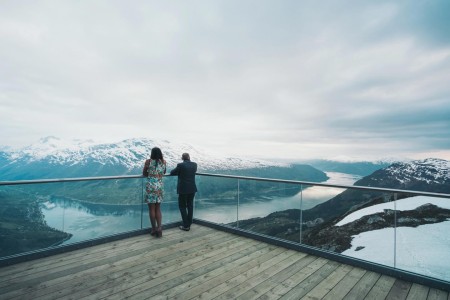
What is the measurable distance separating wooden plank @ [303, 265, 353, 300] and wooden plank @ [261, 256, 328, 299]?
→ 23 centimetres

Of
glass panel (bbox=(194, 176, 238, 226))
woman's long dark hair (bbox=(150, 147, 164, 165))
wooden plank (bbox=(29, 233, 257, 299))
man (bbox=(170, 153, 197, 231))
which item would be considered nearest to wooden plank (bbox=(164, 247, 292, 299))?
wooden plank (bbox=(29, 233, 257, 299))

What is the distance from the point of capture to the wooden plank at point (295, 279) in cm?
264

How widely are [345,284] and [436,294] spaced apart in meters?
0.99

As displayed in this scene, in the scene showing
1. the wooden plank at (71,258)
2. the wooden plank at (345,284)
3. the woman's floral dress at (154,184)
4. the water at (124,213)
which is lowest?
the wooden plank at (71,258)

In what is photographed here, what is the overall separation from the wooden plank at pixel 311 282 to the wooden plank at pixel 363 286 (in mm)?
389

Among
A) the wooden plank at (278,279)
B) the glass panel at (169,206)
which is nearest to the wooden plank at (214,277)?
the wooden plank at (278,279)

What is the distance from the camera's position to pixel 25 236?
3689 mm

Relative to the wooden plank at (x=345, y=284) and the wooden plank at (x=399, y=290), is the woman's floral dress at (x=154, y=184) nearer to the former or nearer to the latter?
the wooden plank at (x=345, y=284)

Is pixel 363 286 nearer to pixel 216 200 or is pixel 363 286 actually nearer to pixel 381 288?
pixel 381 288

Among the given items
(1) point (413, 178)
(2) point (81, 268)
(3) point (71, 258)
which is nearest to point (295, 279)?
(2) point (81, 268)

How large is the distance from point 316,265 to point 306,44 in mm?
7483

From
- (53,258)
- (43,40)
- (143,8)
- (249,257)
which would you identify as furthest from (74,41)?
(249,257)

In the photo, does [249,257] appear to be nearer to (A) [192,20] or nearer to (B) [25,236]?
(B) [25,236]

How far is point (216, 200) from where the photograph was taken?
233 inches
